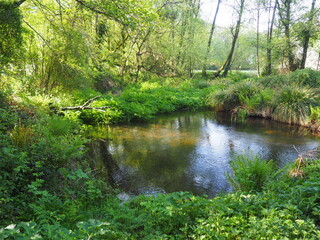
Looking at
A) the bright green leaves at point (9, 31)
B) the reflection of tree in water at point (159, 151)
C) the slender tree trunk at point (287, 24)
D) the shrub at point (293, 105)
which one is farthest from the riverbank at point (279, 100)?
the bright green leaves at point (9, 31)

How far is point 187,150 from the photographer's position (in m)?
7.21

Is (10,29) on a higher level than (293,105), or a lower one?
higher

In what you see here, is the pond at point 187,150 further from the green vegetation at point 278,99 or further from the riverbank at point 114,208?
the riverbank at point 114,208

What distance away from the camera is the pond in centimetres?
523

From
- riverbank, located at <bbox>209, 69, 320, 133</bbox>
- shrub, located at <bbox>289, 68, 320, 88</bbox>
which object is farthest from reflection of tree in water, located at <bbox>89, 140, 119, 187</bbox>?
shrub, located at <bbox>289, 68, 320, 88</bbox>

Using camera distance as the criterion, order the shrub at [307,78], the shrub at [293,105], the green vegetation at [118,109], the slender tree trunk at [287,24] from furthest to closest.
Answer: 1. the slender tree trunk at [287,24]
2. the shrub at [307,78]
3. the shrub at [293,105]
4. the green vegetation at [118,109]

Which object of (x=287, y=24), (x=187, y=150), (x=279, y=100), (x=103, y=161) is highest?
(x=287, y=24)

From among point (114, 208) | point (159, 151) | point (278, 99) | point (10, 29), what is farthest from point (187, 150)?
point (278, 99)

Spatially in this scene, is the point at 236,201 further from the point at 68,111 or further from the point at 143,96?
the point at 143,96

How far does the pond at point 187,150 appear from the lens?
5.23m

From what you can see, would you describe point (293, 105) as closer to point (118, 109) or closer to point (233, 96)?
point (233, 96)

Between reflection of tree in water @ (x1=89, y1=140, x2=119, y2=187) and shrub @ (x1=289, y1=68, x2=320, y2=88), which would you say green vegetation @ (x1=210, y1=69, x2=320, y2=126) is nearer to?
shrub @ (x1=289, y1=68, x2=320, y2=88)

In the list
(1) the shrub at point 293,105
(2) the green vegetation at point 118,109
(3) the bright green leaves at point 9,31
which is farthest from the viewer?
(1) the shrub at point 293,105

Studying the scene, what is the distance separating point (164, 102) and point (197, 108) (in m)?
2.38
